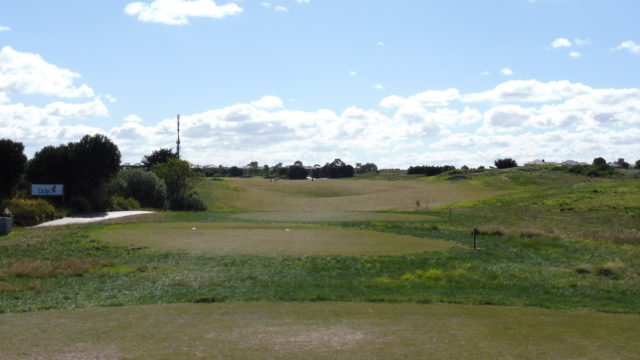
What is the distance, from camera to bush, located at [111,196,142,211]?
180 ft

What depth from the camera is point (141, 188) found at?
63.2 meters

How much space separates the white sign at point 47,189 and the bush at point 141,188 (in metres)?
13.1

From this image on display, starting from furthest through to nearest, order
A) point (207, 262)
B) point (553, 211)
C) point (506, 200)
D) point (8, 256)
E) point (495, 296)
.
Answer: point (506, 200) → point (553, 211) → point (8, 256) → point (207, 262) → point (495, 296)

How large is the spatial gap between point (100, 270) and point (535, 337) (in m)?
15.2

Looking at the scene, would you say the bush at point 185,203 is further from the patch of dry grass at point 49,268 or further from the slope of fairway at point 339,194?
the patch of dry grass at point 49,268

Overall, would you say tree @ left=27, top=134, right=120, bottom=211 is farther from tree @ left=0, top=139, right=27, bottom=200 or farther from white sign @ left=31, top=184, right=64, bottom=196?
tree @ left=0, top=139, right=27, bottom=200

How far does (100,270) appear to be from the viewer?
20.7 meters

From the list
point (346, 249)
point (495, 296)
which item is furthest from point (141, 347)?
point (346, 249)

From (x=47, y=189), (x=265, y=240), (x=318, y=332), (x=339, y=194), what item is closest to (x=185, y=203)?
(x=47, y=189)

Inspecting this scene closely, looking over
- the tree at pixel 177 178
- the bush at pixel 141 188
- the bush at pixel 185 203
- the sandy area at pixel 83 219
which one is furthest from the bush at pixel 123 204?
the tree at pixel 177 178

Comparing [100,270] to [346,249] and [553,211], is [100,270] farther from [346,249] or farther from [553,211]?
[553,211]

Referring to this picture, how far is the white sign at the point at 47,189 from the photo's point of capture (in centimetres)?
4756

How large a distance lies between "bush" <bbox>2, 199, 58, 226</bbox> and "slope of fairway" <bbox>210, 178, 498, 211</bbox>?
36.2 meters

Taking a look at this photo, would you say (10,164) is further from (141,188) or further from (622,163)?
(622,163)
